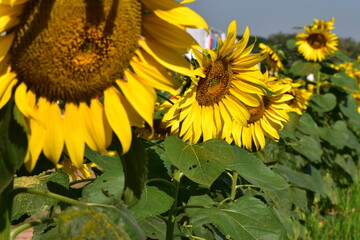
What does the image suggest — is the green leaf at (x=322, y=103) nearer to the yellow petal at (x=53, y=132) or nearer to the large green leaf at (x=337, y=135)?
the large green leaf at (x=337, y=135)

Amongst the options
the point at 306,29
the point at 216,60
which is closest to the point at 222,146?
the point at 216,60

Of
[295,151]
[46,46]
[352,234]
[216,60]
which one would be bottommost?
[352,234]

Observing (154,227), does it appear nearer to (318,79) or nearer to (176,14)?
(176,14)

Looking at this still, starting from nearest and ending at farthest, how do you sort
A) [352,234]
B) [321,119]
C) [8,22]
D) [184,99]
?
[8,22]
[184,99]
[352,234]
[321,119]

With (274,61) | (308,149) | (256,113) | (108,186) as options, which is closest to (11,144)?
(108,186)

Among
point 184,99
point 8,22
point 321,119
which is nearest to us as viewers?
point 8,22

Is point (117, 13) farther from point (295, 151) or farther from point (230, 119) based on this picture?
point (295, 151)
